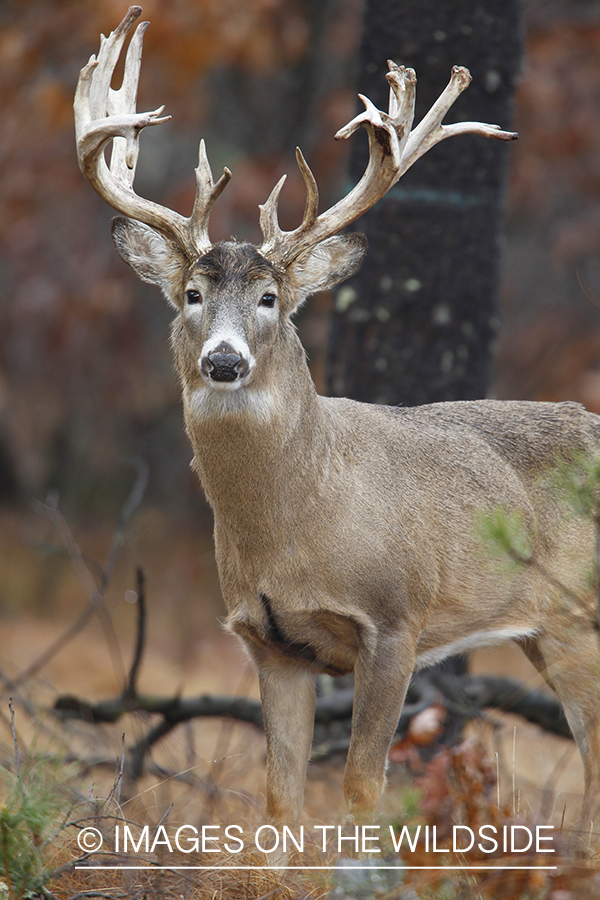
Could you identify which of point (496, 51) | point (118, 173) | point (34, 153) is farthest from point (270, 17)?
point (118, 173)

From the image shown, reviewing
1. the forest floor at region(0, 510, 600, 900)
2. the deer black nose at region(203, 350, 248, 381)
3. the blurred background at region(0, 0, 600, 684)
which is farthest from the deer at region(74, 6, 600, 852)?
the blurred background at region(0, 0, 600, 684)

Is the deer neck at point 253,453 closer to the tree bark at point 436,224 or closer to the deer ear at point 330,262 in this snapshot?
the deer ear at point 330,262

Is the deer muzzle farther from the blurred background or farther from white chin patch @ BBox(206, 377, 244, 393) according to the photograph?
the blurred background

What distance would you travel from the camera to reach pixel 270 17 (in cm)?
1172

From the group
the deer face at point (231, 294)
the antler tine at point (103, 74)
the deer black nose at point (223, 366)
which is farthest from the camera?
the antler tine at point (103, 74)

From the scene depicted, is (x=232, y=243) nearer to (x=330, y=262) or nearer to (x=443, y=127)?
(x=330, y=262)

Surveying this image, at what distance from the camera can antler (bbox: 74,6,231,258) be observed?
4523mm

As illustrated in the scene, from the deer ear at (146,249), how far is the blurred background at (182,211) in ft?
19.9

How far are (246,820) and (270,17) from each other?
9.25 meters

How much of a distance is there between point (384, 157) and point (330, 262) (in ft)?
1.76

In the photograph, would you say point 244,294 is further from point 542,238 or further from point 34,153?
point 542,238

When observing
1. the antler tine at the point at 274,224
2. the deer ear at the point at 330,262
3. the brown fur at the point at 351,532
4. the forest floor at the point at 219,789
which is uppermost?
the antler tine at the point at 274,224

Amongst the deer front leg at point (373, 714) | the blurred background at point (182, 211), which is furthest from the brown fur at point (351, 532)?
the blurred background at point (182, 211)

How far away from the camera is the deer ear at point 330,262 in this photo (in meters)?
4.85
